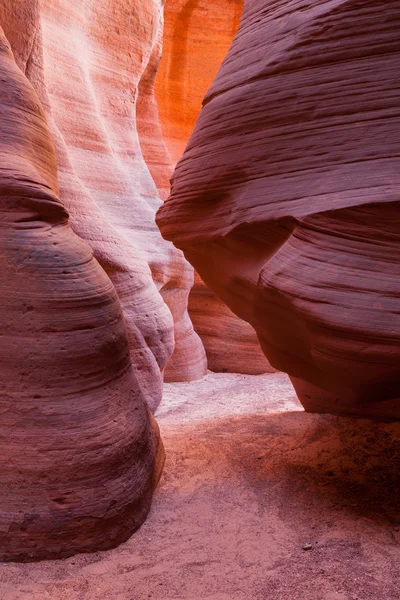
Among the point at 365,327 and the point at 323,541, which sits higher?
the point at 365,327

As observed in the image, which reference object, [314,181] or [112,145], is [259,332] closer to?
[314,181]

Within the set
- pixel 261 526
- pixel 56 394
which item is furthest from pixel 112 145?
pixel 261 526

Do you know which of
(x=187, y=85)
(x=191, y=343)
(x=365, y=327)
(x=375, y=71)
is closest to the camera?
(x=365, y=327)

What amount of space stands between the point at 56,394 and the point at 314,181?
178 centimetres

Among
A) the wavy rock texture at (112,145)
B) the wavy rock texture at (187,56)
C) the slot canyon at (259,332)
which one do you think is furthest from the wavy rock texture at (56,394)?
the wavy rock texture at (187,56)

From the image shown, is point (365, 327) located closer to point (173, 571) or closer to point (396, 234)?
point (396, 234)

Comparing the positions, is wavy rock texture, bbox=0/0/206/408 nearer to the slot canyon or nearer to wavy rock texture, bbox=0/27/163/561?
the slot canyon

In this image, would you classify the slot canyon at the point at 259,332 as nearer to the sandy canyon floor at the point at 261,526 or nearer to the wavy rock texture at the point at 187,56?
the sandy canyon floor at the point at 261,526

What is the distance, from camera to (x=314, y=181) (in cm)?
329

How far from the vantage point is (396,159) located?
303 cm

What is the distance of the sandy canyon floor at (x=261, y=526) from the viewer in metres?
2.79

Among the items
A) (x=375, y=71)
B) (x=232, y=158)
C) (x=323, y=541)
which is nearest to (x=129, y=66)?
(x=232, y=158)

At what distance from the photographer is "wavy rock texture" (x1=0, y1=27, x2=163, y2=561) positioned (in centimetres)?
307

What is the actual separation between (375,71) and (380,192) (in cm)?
69
